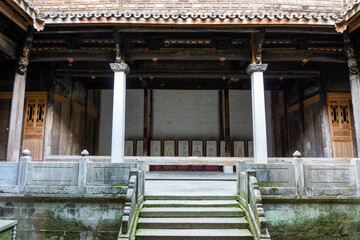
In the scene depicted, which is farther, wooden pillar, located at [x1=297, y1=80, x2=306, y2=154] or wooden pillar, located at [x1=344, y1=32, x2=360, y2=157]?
wooden pillar, located at [x1=297, y1=80, x2=306, y2=154]

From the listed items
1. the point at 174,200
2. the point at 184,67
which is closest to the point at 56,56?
the point at 184,67

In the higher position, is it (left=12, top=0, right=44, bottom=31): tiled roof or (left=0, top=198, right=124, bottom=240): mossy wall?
(left=12, top=0, right=44, bottom=31): tiled roof

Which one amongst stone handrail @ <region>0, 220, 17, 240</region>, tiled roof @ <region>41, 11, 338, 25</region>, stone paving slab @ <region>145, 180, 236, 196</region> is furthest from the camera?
tiled roof @ <region>41, 11, 338, 25</region>

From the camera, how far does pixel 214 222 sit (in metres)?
4.62

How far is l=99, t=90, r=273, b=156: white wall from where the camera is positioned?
12828 millimetres

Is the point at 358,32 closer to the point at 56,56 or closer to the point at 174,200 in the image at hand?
the point at 174,200

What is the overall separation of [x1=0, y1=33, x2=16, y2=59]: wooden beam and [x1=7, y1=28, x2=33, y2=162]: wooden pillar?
0.87 ft

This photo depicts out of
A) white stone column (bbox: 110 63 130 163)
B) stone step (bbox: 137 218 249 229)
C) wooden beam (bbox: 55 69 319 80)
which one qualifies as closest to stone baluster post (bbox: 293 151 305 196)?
stone step (bbox: 137 218 249 229)

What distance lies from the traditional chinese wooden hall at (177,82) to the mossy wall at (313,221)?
1.90 meters

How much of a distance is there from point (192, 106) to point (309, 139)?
5.74m

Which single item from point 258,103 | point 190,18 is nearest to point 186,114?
point 258,103

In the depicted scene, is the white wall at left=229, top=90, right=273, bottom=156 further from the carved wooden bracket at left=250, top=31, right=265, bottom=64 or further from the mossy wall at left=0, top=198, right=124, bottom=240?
the mossy wall at left=0, top=198, right=124, bottom=240

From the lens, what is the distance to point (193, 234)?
439 centimetres

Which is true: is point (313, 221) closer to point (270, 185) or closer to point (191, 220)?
point (270, 185)
